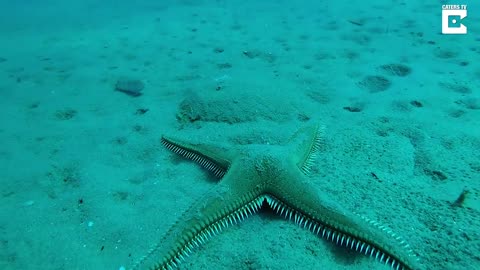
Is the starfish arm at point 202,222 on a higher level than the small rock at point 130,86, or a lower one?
lower

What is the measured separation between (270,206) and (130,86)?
13.1 ft

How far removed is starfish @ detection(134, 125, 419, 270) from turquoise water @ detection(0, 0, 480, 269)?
0.27ft

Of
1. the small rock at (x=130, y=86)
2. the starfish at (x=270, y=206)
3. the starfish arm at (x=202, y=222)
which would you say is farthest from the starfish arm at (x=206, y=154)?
the small rock at (x=130, y=86)

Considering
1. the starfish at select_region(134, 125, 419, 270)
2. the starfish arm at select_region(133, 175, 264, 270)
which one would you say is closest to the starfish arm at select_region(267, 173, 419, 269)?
the starfish at select_region(134, 125, 419, 270)

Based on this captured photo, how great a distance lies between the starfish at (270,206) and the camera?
2666mm

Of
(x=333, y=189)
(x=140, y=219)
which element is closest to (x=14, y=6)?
(x=140, y=219)

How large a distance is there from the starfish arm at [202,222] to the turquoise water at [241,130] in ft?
0.21

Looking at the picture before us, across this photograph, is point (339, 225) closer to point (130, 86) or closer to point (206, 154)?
point (206, 154)

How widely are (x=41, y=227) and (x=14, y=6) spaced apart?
585 inches

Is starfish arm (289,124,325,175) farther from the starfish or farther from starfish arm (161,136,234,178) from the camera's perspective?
starfish arm (161,136,234,178)

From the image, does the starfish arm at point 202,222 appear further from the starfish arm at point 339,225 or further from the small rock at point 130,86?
the small rock at point 130,86

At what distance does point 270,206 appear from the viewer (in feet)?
10.9

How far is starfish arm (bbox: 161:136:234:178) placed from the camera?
3.68m

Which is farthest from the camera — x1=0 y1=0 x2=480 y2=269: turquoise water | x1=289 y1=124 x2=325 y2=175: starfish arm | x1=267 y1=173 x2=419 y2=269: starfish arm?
x1=289 y1=124 x2=325 y2=175: starfish arm
